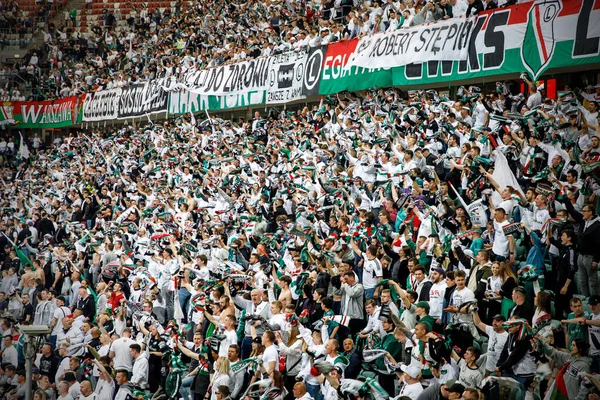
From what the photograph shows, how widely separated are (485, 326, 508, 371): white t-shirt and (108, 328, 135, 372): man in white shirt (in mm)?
4916

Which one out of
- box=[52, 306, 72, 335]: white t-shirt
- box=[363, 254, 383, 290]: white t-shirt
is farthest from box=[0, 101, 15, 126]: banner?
box=[363, 254, 383, 290]: white t-shirt

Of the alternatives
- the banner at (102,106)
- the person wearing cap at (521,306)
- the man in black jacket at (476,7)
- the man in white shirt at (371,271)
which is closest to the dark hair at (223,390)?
the man in white shirt at (371,271)

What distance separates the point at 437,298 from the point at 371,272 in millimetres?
1373

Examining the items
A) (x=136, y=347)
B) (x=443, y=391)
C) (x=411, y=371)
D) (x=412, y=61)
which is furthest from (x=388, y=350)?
(x=412, y=61)

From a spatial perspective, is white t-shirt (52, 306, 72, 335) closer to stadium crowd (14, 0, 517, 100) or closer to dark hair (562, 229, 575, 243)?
dark hair (562, 229, 575, 243)

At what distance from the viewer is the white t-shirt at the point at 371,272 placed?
31.8 feet

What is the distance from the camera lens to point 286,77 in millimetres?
20469

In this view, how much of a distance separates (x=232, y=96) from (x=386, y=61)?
726 cm

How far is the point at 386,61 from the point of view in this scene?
16.8 metres

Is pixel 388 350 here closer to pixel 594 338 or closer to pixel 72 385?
pixel 594 338

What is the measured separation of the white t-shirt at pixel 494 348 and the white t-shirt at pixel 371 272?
2.45 meters

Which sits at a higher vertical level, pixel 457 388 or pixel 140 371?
pixel 457 388

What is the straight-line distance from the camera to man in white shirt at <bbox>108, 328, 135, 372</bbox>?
1038 cm

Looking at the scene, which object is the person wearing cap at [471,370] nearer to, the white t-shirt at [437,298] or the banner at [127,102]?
the white t-shirt at [437,298]
